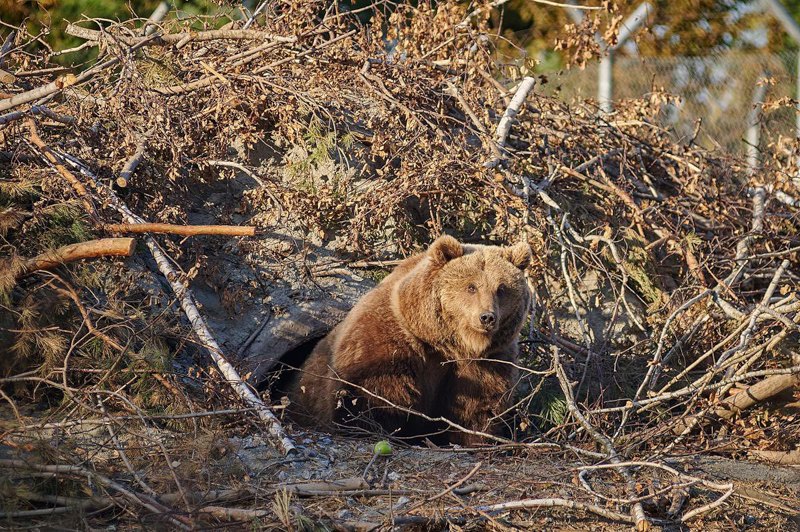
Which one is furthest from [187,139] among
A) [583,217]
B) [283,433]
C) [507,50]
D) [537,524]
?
[507,50]

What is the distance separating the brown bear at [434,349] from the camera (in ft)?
18.0

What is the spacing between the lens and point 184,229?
15.4 ft

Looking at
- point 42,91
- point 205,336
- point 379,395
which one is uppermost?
point 42,91

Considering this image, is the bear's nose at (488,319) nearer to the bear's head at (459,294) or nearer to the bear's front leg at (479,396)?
the bear's head at (459,294)

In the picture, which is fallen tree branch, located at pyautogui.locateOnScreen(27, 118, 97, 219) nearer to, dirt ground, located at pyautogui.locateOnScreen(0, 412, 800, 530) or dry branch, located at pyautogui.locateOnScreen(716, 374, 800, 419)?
dirt ground, located at pyautogui.locateOnScreen(0, 412, 800, 530)

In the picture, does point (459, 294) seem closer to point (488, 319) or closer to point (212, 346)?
point (488, 319)

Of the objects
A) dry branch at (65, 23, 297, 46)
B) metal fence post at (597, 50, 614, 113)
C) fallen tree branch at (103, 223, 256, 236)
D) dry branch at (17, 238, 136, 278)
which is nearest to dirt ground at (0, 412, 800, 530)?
dry branch at (17, 238, 136, 278)

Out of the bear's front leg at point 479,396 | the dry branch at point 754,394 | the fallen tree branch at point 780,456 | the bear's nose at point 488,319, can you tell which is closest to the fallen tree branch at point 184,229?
the bear's nose at point 488,319

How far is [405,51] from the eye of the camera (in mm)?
6785

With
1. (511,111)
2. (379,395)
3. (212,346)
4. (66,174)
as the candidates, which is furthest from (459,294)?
(66,174)

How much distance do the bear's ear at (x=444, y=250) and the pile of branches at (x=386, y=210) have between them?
739mm

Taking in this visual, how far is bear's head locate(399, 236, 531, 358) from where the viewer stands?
562 cm

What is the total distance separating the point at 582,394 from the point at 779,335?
5.37 feet

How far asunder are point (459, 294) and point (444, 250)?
0.95 feet
